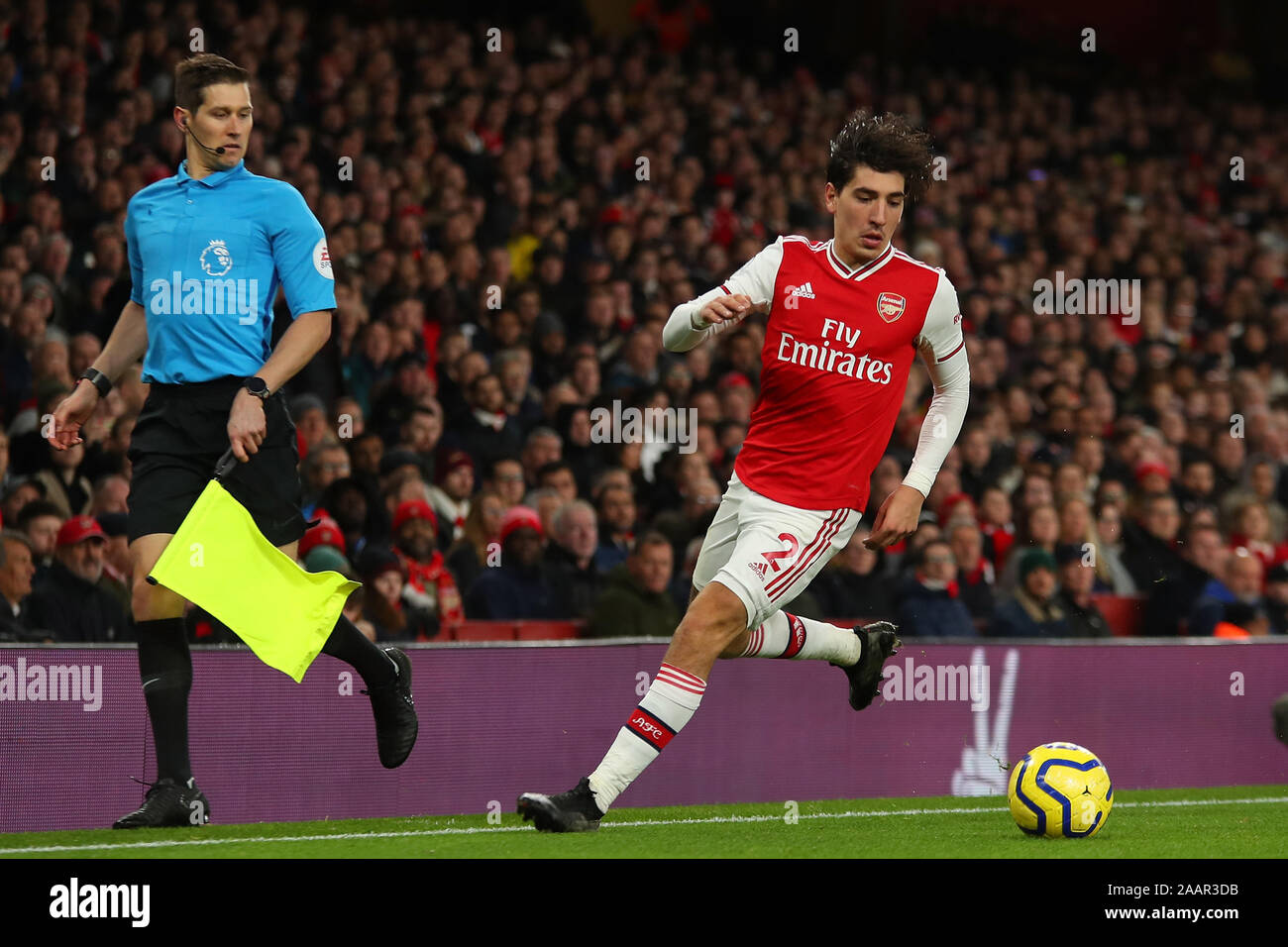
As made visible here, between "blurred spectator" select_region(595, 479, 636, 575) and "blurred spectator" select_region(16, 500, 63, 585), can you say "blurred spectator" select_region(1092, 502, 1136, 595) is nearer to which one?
"blurred spectator" select_region(595, 479, 636, 575)

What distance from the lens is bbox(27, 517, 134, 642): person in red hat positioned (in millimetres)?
7508

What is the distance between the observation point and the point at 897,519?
19.4 feet

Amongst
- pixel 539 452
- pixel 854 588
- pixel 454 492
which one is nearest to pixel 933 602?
pixel 854 588

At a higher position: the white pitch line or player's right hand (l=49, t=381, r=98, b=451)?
player's right hand (l=49, t=381, r=98, b=451)

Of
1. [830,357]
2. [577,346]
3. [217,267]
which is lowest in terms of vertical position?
[830,357]

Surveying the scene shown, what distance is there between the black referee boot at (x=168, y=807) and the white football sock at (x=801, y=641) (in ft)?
6.04

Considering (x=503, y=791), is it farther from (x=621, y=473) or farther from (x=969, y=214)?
(x=969, y=214)

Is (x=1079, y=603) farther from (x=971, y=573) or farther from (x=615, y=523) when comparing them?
(x=615, y=523)

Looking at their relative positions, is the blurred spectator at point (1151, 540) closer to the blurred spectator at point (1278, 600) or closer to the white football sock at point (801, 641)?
the blurred spectator at point (1278, 600)

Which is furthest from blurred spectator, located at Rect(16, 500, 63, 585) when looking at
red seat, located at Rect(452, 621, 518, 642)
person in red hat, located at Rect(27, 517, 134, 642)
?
red seat, located at Rect(452, 621, 518, 642)

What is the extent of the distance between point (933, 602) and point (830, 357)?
3.60m

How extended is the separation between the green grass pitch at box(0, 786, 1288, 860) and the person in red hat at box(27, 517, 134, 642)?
147cm

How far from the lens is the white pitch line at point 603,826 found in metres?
5.47

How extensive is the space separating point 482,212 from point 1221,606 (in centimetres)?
534
